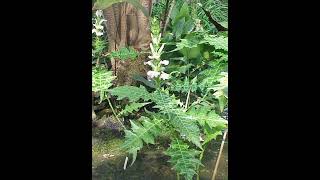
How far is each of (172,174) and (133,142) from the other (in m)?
0.11

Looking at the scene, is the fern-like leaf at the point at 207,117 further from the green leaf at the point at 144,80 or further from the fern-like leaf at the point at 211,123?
the green leaf at the point at 144,80

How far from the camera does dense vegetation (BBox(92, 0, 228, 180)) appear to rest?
1159 millimetres

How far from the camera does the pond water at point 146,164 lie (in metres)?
1.16

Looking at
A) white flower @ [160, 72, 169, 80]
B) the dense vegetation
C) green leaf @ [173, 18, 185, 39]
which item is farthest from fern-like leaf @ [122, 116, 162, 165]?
green leaf @ [173, 18, 185, 39]

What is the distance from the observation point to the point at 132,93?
1178 millimetres

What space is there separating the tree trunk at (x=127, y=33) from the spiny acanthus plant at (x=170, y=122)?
48 mm

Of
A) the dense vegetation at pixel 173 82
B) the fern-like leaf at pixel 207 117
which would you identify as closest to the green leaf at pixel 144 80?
the dense vegetation at pixel 173 82

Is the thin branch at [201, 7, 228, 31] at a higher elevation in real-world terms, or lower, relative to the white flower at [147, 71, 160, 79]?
higher

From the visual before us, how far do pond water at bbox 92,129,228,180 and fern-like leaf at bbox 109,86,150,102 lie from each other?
0.11 m

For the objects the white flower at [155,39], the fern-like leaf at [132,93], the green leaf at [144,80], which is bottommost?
the fern-like leaf at [132,93]

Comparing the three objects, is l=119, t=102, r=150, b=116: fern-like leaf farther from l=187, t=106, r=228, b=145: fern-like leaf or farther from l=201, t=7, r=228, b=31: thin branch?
l=201, t=7, r=228, b=31: thin branch

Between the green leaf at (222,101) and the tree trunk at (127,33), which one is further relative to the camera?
the tree trunk at (127,33)

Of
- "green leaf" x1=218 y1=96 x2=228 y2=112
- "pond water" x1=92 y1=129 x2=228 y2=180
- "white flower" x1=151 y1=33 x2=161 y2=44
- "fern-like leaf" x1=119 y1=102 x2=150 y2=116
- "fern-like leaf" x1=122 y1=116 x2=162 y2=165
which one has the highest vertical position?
"white flower" x1=151 y1=33 x2=161 y2=44
